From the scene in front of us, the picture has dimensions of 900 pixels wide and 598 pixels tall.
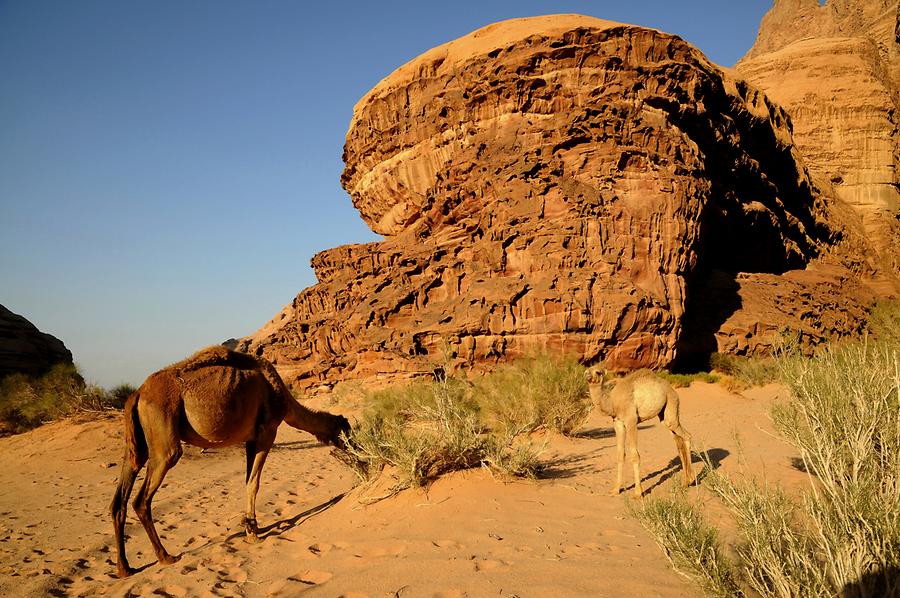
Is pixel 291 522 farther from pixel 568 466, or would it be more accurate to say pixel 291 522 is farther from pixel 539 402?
pixel 539 402

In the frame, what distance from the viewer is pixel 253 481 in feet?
19.0

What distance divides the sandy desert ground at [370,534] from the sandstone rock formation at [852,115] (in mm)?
31947

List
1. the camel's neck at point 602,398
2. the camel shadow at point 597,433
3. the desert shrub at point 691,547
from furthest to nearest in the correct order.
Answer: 1. the camel shadow at point 597,433
2. the camel's neck at point 602,398
3. the desert shrub at point 691,547

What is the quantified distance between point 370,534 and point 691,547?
10.7 feet

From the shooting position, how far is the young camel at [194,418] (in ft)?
16.4

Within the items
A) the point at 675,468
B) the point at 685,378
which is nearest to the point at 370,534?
the point at 675,468

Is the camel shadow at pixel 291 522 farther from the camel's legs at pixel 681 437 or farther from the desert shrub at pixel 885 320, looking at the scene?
the desert shrub at pixel 885 320

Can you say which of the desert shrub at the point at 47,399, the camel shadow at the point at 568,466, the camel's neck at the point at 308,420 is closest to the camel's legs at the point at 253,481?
the camel's neck at the point at 308,420

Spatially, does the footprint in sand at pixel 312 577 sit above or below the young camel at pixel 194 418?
below

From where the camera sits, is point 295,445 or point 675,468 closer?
point 675,468

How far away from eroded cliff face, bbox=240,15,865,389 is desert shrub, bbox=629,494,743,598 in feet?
49.6

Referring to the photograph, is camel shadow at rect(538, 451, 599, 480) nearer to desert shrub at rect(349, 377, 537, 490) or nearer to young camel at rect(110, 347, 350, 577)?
desert shrub at rect(349, 377, 537, 490)

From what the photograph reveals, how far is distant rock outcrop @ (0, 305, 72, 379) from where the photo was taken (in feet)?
56.3

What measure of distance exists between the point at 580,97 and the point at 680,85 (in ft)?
15.2
